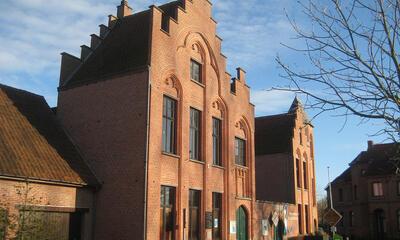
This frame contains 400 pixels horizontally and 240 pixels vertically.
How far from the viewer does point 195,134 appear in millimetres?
24688

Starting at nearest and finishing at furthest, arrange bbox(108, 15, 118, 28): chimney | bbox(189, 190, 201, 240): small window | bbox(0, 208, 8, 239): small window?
1. bbox(0, 208, 8, 239): small window
2. bbox(189, 190, 201, 240): small window
3. bbox(108, 15, 118, 28): chimney

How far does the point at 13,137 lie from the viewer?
763 inches

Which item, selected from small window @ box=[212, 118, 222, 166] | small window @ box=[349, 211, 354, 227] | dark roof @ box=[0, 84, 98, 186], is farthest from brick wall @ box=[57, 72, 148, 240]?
small window @ box=[349, 211, 354, 227]

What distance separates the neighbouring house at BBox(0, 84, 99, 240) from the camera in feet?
56.5

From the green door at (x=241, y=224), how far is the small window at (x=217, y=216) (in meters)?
2.38

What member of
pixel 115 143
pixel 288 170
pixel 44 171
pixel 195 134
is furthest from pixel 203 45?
pixel 288 170

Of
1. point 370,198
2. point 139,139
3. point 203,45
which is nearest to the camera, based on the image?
point 139,139

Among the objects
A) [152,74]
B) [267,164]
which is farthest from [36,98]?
[267,164]

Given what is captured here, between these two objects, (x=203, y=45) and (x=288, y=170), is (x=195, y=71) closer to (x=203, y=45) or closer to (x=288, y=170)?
(x=203, y=45)

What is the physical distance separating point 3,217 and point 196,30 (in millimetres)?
15835

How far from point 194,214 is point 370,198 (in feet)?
129

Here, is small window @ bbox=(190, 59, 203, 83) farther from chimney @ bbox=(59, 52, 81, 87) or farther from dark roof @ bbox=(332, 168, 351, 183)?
dark roof @ bbox=(332, 168, 351, 183)

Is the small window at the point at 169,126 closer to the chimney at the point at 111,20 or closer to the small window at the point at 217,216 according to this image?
the small window at the point at 217,216

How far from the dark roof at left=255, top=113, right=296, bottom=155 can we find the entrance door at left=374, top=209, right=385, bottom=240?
22.6 meters
